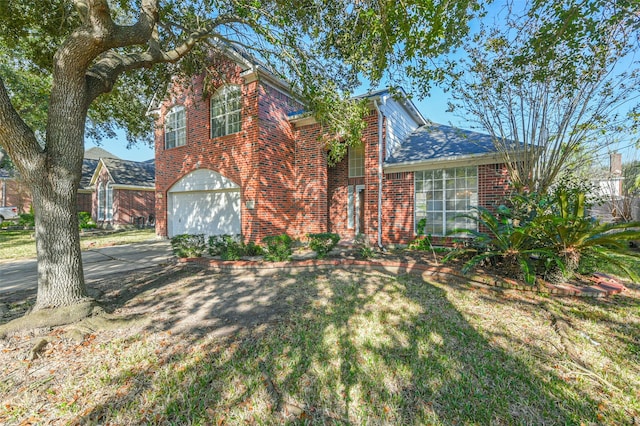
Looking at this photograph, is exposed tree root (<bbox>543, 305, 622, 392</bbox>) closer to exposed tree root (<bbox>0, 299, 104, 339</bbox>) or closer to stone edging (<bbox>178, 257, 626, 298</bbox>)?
stone edging (<bbox>178, 257, 626, 298</bbox>)

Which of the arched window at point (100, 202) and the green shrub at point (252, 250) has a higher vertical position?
the arched window at point (100, 202)

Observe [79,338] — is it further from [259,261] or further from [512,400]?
[512,400]

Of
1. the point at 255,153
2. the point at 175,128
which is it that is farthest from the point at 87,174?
the point at 255,153

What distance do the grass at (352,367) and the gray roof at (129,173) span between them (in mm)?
19186

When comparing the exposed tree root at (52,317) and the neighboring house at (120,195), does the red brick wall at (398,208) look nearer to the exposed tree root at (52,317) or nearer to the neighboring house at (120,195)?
the exposed tree root at (52,317)

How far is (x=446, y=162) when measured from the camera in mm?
8188

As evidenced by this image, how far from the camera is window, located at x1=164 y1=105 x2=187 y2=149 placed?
11674 mm

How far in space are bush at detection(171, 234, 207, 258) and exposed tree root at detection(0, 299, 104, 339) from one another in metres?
3.54

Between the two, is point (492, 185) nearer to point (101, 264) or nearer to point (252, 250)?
point (252, 250)

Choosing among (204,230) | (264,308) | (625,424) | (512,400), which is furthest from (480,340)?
(204,230)

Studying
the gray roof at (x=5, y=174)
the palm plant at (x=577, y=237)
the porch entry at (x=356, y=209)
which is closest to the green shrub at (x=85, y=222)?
the porch entry at (x=356, y=209)

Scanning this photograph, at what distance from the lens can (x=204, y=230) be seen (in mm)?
11133

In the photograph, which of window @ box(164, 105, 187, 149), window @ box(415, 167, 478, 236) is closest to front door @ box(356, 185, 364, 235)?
window @ box(415, 167, 478, 236)

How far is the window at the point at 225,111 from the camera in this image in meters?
9.78
